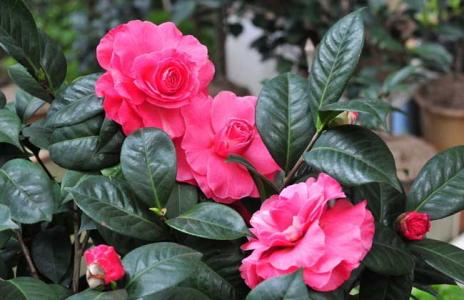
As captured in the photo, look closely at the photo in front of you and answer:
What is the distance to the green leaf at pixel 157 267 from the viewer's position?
48 centimetres

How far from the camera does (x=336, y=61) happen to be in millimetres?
590

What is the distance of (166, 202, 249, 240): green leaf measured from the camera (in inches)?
20.5

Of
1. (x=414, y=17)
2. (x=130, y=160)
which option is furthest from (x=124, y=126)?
(x=414, y=17)

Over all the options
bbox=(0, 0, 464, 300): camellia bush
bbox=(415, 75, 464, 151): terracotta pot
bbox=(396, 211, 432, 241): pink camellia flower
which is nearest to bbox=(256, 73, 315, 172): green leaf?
bbox=(0, 0, 464, 300): camellia bush

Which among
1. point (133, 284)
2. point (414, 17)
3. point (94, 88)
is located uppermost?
point (94, 88)

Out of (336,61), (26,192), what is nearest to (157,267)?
(26,192)

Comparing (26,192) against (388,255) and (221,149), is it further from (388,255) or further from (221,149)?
(388,255)

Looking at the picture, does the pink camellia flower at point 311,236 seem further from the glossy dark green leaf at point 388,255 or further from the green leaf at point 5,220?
the green leaf at point 5,220

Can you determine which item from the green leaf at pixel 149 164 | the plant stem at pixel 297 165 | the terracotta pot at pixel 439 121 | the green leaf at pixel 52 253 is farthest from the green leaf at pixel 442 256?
the terracotta pot at pixel 439 121

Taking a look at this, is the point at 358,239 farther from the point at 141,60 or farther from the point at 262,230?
the point at 141,60

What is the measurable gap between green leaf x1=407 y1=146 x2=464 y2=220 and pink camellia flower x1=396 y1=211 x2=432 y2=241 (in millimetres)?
27

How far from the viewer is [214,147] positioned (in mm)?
587

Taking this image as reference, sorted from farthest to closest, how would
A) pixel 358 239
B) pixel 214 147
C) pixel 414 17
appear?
1. pixel 414 17
2. pixel 214 147
3. pixel 358 239

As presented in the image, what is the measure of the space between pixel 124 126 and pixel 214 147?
0.08 metres
